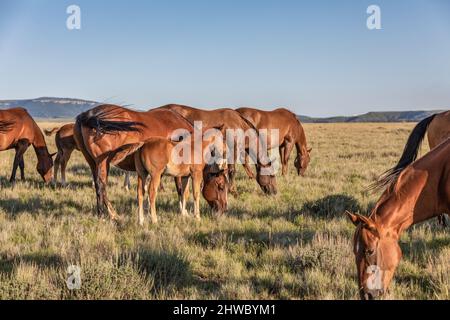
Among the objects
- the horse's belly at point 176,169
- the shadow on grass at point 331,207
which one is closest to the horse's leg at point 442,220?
the shadow on grass at point 331,207

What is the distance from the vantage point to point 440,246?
19.6ft

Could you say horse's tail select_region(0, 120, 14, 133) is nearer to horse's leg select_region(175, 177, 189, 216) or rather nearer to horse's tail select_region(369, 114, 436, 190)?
horse's leg select_region(175, 177, 189, 216)

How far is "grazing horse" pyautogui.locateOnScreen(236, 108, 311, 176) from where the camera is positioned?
14.8m

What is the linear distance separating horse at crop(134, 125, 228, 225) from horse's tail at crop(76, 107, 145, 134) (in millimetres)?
830

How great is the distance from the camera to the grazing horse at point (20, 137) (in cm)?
1160

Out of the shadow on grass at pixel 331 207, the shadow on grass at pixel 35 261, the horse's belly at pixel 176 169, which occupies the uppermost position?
the horse's belly at pixel 176 169

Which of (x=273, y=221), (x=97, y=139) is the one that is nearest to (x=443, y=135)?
(x=273, y=221)

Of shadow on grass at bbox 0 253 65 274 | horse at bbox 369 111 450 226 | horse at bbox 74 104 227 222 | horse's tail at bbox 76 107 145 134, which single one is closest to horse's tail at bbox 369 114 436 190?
horse at bbox 369 111 450 226

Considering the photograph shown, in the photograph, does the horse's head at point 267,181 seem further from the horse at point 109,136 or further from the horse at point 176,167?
the horse at point 109,136

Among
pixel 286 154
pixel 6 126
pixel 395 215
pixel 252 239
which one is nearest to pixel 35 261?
pixel 252 239

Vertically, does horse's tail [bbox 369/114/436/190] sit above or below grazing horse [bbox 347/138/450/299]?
above

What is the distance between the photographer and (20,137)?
12078 millimetres

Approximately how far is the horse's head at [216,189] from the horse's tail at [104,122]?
1.76 m

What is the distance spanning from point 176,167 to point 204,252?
2230 mm
